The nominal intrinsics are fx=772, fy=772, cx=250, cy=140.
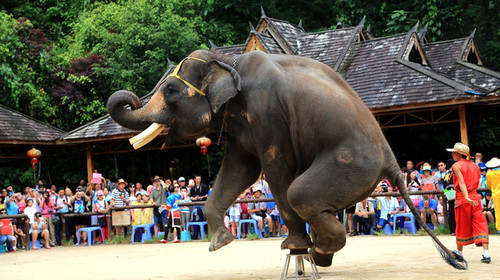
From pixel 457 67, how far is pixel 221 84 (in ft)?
58.0

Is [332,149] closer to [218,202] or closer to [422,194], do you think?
[218,202]

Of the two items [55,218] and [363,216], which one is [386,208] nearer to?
[363,216]

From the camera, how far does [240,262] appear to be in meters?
11.6

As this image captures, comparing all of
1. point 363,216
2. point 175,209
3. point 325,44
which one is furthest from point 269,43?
point 363,216

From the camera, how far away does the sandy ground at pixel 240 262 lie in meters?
9.20

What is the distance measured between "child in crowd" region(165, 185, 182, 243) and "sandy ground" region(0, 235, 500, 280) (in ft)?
4.80

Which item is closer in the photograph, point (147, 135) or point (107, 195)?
point (147, 135)

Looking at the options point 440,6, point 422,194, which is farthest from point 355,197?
point 440,6

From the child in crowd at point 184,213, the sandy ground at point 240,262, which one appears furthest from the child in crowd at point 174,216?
the sandy ground at point 240,262

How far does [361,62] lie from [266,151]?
1624cm

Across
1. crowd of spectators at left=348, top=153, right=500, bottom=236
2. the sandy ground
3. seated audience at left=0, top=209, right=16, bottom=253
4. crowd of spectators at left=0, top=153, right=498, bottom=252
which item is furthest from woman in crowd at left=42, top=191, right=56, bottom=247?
crowd of spectators at left=348, top=153, right=500, bottom=236

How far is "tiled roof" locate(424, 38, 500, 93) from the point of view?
861 inches

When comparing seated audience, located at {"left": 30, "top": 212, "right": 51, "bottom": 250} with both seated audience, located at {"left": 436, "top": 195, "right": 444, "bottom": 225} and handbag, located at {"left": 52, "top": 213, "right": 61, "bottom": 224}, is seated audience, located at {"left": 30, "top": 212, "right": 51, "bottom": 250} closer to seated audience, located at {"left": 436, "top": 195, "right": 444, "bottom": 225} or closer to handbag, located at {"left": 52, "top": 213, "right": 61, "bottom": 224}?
handbag, located at {"left": 52, "top": 213, "right": 61, "bottom": 224}

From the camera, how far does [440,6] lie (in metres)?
32.4
